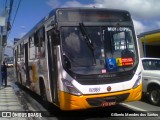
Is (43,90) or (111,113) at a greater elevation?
(43,90)

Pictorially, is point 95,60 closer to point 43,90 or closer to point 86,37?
point 86,37

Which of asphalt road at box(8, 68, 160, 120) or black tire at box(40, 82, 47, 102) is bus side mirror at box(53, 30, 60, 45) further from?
black tire at box(40, 82, 47, 102)

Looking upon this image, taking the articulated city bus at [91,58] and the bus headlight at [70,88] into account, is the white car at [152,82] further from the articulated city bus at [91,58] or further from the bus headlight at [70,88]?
the bus headlight at [70,88]

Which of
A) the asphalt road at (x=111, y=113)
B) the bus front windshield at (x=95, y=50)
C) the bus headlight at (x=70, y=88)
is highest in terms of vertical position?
the bus front windshield at (x=95, y=50)

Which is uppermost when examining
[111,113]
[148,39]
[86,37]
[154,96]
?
[148,39]

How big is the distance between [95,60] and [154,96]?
13.8 feet

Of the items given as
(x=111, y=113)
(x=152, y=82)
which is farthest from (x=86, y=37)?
(x=152, y=82)

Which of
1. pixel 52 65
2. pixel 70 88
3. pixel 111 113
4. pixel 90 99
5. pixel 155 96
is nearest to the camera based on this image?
pixel 70 88

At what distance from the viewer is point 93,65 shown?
9383 millimetres

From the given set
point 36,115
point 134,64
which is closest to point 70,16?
point 134,64

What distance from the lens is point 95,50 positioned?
376 inches

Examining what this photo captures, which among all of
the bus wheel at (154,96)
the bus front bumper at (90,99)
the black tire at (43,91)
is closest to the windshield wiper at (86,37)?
the bus front bumper at (90,99)

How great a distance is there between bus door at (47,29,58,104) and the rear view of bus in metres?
0.50

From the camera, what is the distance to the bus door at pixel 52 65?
32.6ft
